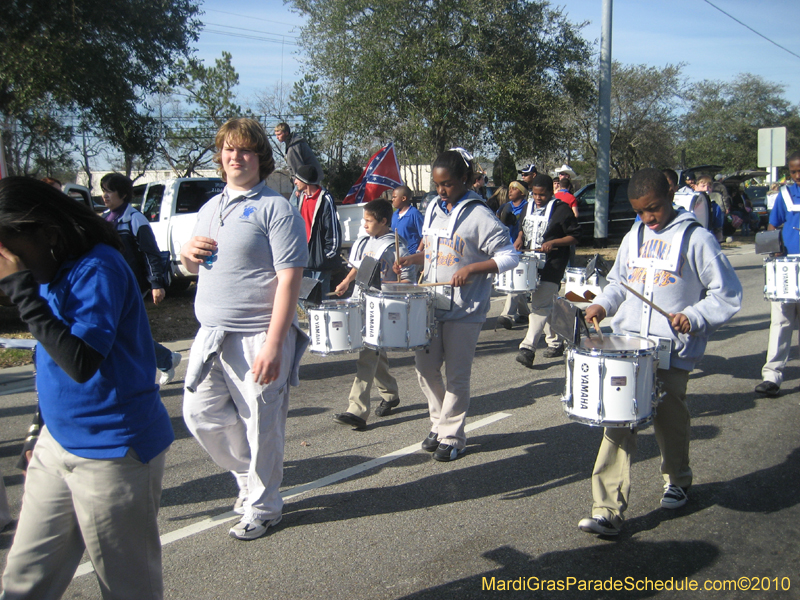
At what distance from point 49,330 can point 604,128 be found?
705 inches

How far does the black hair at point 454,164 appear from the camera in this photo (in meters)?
4.70

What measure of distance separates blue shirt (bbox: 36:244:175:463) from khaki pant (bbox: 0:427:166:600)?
0.06m

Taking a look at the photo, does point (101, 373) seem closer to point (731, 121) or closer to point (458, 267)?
point (458, 267)

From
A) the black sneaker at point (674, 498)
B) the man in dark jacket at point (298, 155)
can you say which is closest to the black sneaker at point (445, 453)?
the black sneaker at point (674, 498)

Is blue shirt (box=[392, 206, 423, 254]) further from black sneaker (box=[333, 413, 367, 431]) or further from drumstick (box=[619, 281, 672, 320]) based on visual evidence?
drumstick (box=[619, 281, 672, 320])

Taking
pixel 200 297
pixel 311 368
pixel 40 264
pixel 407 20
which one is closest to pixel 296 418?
pixel 311 368

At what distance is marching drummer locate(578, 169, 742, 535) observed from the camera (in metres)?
3.70

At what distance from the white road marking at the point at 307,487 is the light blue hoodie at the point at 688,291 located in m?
1.94

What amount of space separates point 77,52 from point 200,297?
12.2 meters

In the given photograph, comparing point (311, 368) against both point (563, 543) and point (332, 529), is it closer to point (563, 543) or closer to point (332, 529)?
point (332, 529)

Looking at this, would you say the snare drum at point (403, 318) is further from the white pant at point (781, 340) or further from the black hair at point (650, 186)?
the white pant at point (781, 340)

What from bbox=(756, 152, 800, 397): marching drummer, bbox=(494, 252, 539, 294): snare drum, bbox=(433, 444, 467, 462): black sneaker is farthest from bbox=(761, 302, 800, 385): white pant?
bbox=(433, 444, 467, 462): black sneaker

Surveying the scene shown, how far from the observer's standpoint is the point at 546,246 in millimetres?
7801

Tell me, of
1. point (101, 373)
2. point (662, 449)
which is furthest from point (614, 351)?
point (101, 373)
